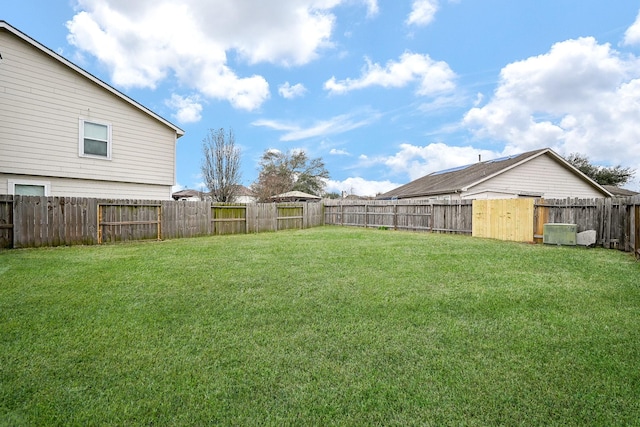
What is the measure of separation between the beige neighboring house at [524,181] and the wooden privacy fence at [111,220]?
11.3 meters

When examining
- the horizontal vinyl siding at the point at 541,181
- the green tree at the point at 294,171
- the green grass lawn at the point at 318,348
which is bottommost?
the green grass lawn at the point at 318,348

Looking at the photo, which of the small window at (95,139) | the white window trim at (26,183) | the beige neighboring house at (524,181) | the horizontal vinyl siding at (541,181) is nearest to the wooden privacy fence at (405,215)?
the beige neighboring house at (524,181)

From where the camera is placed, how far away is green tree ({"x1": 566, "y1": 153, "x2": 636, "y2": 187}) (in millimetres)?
32625

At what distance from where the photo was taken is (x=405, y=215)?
16.5m

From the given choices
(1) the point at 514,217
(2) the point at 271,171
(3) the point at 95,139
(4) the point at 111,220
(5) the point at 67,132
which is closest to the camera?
(4) the point at 111,220

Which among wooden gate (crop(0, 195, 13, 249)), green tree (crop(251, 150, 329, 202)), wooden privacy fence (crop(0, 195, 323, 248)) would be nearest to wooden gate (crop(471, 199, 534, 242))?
wooden privacy fence (crop(0, 195, 323, 248))

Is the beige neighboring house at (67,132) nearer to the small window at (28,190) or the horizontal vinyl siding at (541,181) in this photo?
the small window at (28,190)

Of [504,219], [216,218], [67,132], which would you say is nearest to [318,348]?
[504,219]

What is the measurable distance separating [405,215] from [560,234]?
6999mm

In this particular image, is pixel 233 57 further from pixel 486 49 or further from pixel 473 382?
pixel 473 382

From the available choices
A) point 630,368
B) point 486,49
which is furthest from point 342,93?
point 630,368

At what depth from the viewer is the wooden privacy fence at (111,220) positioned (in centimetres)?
897

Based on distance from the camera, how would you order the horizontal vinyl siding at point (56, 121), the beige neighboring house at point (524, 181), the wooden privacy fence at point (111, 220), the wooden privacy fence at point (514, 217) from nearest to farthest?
the wooden privacy fence at point (111, 220) → the wooden privacy fence at point (514, 217) → the horizontal vinyl siding at point (56, 121) → the beige neighboring house at point (524, 181)

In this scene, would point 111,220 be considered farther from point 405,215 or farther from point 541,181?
point 541,181
